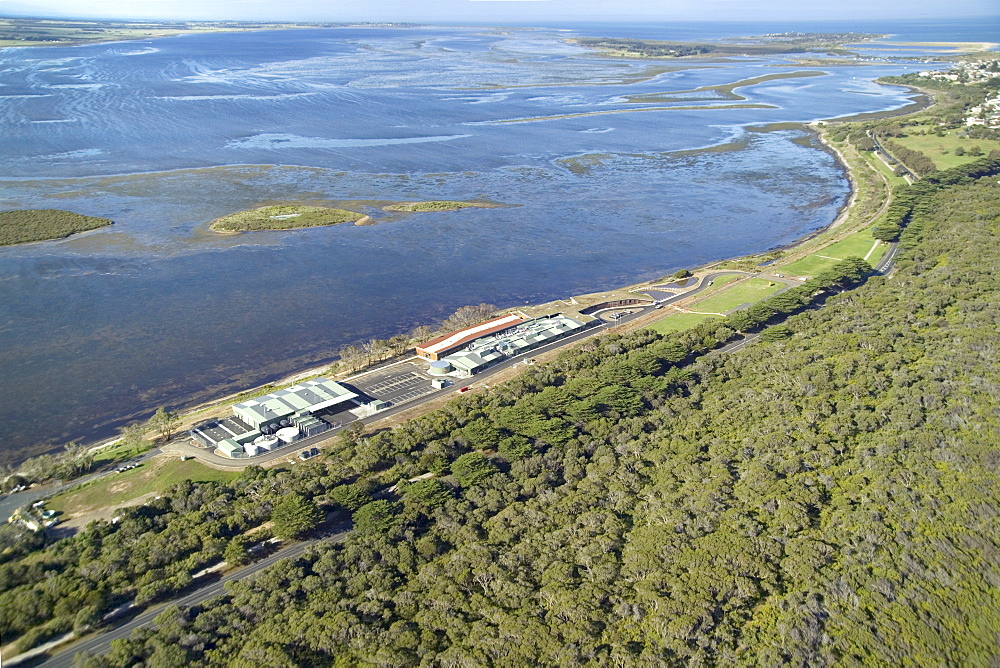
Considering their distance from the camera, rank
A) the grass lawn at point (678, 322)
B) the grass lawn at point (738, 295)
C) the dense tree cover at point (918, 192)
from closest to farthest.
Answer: the grass lawn at point (678, 322)
the grass lawn at point (738, 295)
the dense tree cover at point (918, 192)

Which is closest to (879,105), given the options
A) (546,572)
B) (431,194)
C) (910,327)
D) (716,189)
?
(716,189)

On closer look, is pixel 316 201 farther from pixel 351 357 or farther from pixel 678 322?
pixel 678 322

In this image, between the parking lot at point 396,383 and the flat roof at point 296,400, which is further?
the parking lot at point 396,383

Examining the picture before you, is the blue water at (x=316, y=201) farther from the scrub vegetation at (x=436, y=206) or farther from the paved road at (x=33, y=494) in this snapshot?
the paved road at (x=33, y=494)

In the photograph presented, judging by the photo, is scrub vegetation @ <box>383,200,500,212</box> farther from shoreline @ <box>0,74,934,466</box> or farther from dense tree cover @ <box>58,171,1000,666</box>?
dense tree cover @ <box>58,171,1000,666</box>

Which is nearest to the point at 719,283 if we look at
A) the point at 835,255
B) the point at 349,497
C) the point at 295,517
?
the point at 835,255

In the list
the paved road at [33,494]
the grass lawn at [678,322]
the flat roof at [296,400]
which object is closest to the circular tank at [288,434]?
the flat roof at [296,400]
